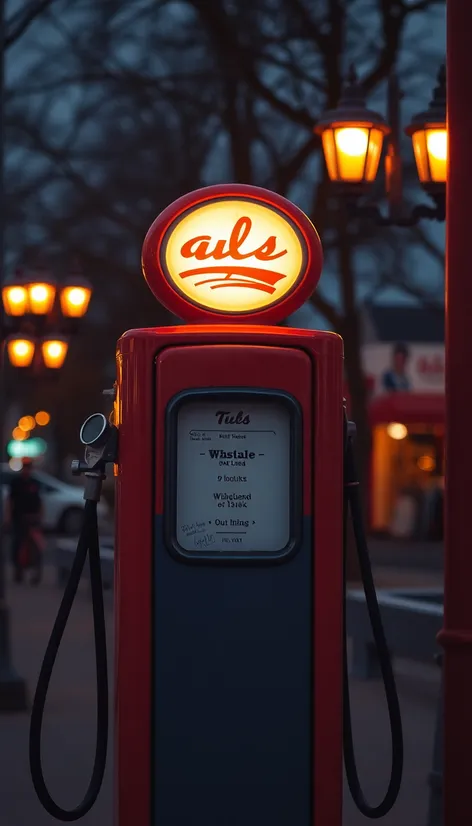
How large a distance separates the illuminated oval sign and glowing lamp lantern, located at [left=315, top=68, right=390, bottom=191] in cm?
575

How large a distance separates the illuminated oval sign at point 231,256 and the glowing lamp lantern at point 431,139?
4.68 meters

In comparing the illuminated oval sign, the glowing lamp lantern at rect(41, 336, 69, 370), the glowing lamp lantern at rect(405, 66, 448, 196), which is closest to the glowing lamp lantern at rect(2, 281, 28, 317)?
the glowing lamp lantern at rect(41, 336, 69, 370)

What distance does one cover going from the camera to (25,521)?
2214 cm

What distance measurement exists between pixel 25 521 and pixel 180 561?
17059 millimetres

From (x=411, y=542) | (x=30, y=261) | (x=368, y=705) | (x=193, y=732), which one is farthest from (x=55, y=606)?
(x=411, y=542)

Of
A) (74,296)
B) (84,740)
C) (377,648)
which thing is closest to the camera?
(377,648)

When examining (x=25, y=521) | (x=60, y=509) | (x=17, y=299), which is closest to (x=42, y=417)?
(x=60, y=509)

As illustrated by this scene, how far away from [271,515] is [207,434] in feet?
1.08

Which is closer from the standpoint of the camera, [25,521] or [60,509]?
[25,521]

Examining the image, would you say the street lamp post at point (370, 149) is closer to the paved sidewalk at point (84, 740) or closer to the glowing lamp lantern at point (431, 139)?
the glowing lamp lantern at point (431, 139)

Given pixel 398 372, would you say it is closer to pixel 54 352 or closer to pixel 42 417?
pixel 54 352

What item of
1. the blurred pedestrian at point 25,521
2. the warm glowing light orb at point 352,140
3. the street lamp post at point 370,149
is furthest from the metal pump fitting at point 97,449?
the blurred pedestrian at point 25,521

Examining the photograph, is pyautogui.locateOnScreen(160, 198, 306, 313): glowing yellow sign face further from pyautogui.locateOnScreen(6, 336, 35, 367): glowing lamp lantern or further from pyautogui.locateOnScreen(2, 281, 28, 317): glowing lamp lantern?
pyautogui.locateOnScreen(6, 336, 35, 367): glowing lamp lantern

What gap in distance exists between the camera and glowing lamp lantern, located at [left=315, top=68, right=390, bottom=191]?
440 inches
